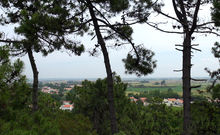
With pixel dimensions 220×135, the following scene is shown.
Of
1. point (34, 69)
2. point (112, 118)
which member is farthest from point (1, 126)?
point (34, 69)

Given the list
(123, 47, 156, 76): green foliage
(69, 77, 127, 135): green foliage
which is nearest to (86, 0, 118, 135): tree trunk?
(123, 47, 156, 76): green foliage

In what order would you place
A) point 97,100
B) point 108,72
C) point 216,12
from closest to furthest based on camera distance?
point 216,12, point 108,72, point 97,100

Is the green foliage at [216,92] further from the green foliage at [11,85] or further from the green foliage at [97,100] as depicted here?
the green foliage at [97,100]

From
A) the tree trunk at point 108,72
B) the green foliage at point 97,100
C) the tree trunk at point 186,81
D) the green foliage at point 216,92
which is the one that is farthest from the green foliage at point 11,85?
the green foliage at point 97,100

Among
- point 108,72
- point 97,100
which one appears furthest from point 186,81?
point 97,100

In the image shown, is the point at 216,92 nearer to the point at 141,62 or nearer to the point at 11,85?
the point at 141,62

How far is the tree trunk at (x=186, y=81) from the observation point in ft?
17.9

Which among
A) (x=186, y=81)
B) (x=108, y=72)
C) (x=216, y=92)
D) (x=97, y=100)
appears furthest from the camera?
(x=97, y=100)

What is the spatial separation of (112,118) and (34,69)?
465cm

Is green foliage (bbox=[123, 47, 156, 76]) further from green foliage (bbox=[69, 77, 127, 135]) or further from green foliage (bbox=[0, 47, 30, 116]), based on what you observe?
green foliage (bbox=[69, 77, 127, 135])

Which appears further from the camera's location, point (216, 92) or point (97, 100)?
point (97, 100)

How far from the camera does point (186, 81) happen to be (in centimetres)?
550

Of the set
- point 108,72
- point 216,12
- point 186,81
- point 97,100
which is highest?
point 216,12

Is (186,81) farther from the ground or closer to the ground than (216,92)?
farther from the ground
